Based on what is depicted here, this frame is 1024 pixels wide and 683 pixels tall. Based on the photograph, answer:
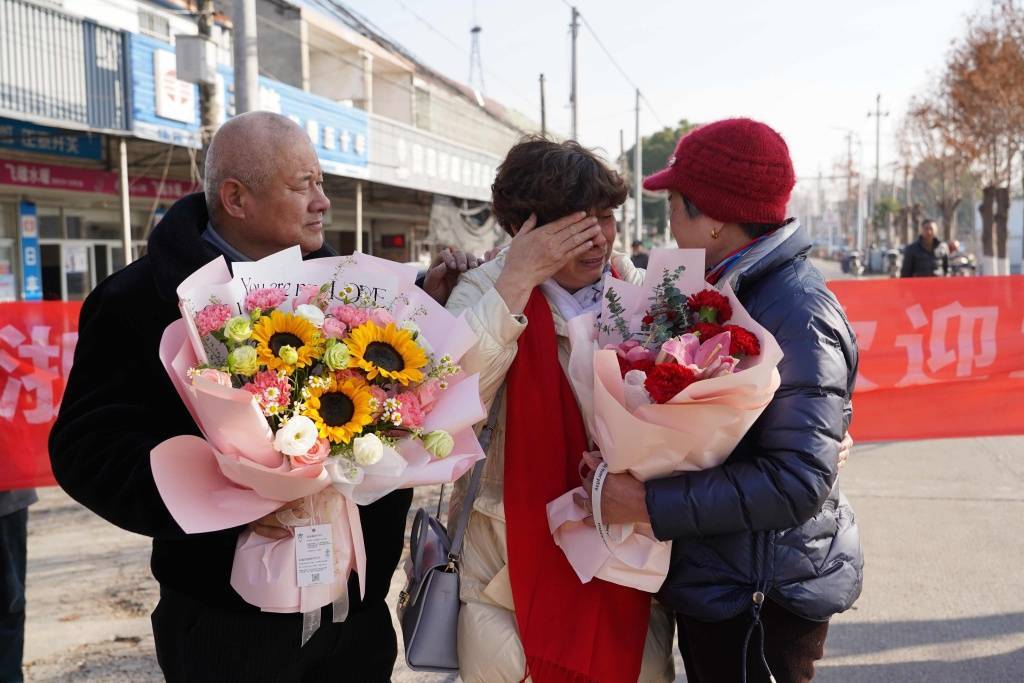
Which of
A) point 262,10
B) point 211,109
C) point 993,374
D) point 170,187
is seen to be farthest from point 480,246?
point 993,374

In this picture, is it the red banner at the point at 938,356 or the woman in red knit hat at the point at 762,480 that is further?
the red banner at the point at 938,356

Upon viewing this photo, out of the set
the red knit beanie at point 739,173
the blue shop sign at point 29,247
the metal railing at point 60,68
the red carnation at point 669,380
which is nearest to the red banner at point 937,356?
the red knit beanie at point 739,173

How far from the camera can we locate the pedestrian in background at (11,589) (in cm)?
315

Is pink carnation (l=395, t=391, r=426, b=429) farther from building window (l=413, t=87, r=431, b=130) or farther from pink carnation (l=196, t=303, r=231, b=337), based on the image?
building window (l=413, t=87, r=431, b=130)

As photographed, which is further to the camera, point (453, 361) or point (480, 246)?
point (480, 246)

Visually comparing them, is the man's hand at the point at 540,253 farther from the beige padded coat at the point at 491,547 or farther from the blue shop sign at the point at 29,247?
the blue shop sign at the point at 29,247

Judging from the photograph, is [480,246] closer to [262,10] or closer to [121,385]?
[262,10]

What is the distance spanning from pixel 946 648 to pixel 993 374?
2.23m

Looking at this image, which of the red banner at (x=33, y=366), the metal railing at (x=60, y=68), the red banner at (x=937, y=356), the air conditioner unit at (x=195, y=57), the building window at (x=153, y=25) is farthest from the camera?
the building window at (x=153, y=25)

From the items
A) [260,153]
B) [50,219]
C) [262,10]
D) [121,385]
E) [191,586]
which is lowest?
[191,586]

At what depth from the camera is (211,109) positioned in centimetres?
862

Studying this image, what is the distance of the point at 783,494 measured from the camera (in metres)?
1.85

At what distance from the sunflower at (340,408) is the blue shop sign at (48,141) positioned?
11019mm

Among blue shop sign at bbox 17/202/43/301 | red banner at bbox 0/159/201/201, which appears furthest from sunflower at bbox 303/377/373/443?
blue shop sign at bbox 17/202/43/301
